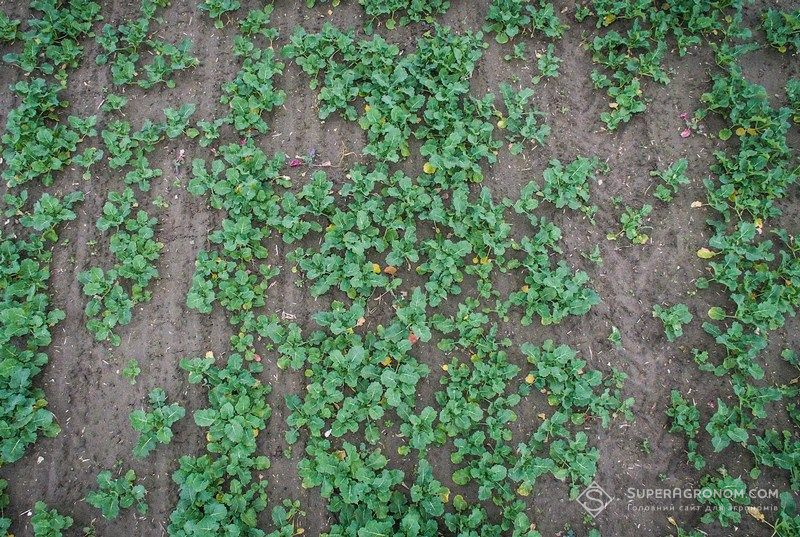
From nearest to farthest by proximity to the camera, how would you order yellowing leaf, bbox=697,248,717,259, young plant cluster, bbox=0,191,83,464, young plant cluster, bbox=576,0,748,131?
young plant cluster, bbox=0,191,83,464 → yellowing leaf, bbox=697,248,717,259 → young plant cluster, bbox=576,0,748,131

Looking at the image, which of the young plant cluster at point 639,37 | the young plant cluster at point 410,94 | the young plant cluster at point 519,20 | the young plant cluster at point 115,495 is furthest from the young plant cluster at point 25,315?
the young plant cluster at point 639,37

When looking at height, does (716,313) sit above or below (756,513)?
above

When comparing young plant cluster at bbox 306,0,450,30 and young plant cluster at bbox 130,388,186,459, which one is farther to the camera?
young plant cluster at bbox 306,0,450,30

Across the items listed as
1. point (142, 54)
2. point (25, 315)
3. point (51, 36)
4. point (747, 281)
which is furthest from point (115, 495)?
point (747, 281)

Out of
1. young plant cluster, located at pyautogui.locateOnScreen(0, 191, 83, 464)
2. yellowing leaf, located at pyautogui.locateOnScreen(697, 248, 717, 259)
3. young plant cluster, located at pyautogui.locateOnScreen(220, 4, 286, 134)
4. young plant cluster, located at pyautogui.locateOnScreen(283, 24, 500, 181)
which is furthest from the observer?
young plant cluster, located at pyautogui.locateOnScreen(220, 4, 286, 134)

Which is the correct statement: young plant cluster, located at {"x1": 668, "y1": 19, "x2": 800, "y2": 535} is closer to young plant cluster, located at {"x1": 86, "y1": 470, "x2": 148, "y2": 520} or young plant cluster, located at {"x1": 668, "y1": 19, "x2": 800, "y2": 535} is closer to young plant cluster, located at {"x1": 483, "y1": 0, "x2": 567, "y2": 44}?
young plant cluster, located at {"x1": 483, "y1": 0, "x2": 567, "y2": 44}

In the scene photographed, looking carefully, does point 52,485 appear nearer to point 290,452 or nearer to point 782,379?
point 290,452

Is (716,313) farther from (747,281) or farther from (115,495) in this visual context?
(115,495)

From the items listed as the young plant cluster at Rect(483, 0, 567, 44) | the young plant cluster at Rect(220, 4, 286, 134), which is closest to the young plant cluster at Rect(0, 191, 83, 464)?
the young plant cluster at Rect(220, 4, 286, 134)

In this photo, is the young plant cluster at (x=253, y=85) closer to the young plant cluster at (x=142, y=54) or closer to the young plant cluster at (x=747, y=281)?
the young plant cluster at (x=142, y=54)
